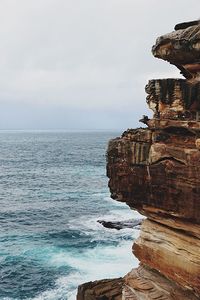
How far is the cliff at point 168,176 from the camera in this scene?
65.3 feet

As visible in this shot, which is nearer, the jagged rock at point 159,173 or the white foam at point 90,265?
the jagged rock at point 159,173

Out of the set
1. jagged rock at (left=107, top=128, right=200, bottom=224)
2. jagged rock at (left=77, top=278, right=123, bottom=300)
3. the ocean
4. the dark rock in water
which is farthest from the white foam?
jagged rock at (left=107, top=128, right=200, bottom=224)

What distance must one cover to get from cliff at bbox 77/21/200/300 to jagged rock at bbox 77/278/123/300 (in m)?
4.70

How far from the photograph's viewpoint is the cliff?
783 inches

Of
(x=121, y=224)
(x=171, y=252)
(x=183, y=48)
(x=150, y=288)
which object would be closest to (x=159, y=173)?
(x=171, y=252)

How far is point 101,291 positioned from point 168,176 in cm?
1153

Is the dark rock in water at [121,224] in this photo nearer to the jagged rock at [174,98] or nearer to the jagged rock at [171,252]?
the jagged rock at [171,252]

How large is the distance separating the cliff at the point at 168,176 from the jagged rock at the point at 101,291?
185 inches

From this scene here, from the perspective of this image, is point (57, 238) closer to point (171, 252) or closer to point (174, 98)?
point (171, 252)

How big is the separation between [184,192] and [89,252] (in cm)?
3324

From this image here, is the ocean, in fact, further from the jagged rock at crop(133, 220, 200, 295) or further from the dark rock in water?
the jagged rock at crop(133, 220, 200, 295)

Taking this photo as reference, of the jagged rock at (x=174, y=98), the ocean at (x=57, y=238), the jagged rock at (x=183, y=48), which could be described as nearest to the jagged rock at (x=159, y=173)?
the jagged rock at (x=174, y=98)

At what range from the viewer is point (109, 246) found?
Answer: 52344mm

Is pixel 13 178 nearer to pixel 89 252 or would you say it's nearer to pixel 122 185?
pixel 89 252
